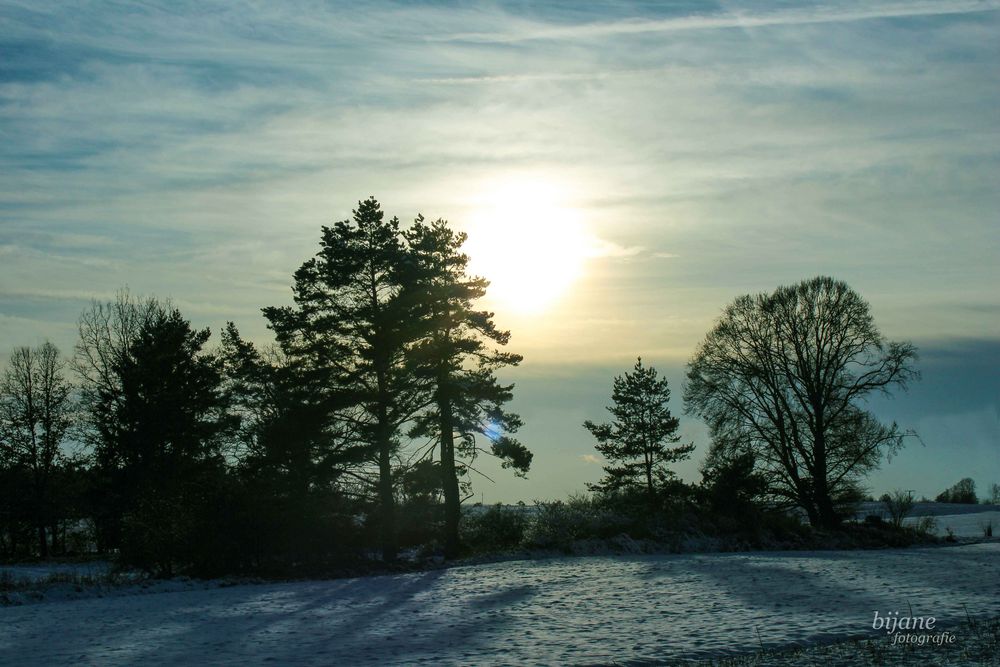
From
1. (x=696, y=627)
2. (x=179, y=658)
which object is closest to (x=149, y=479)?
(x=179, y=658)

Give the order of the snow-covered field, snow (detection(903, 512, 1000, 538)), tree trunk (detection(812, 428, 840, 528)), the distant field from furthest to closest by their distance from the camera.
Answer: the distant field < snow (detection(903, 512, 1000, 538)) < tree trunk (detection(812, 428, 840, 528)) < the snow-covered field

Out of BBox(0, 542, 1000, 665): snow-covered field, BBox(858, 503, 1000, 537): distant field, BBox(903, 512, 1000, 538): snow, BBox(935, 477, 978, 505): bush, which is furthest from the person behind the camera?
BBox(935, 477, 978, 505): bush

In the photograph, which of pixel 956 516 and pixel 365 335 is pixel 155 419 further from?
pixel 956 516

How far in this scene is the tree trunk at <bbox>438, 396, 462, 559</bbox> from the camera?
119ft

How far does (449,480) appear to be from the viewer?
36500 mm

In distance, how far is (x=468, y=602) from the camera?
849 inches

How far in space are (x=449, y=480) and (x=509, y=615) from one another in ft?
57.4

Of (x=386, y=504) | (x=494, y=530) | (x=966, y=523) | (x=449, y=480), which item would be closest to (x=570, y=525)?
(x=494, y=530)

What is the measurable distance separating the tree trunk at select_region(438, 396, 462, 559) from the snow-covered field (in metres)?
7.83

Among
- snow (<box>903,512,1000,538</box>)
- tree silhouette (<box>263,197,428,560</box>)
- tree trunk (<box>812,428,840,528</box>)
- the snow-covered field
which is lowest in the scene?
snow (<box>903,512,1000,538</box>)

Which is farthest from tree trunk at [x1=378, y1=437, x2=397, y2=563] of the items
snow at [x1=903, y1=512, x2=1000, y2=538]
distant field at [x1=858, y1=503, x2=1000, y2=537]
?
snow at [x1=903, y1=512, x2=1000, y2=538]

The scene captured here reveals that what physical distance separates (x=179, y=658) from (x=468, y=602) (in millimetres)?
8074

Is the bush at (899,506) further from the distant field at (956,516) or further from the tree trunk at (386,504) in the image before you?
the tree trunk at (386,504)

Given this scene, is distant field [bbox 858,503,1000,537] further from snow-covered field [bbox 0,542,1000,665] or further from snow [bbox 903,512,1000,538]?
snow-covered field [bbox 0,542,1000,665]
